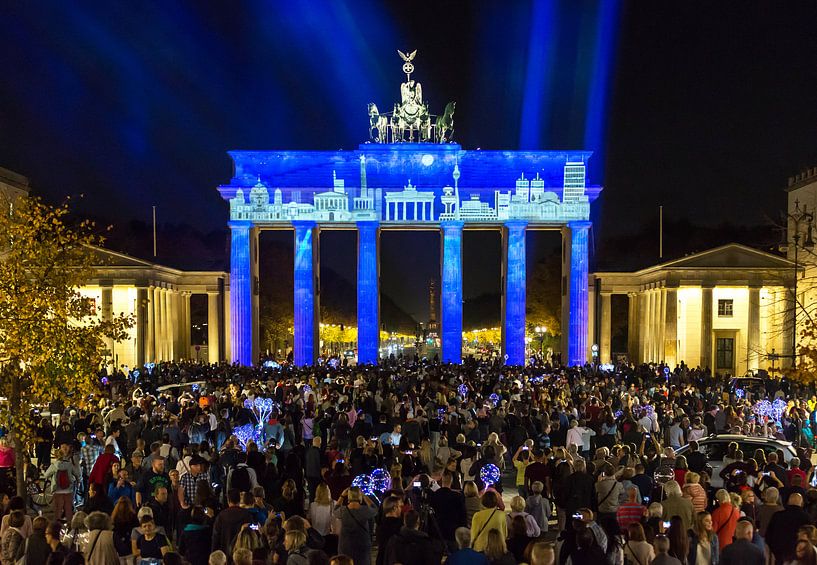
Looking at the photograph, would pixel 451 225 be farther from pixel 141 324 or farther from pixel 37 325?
pixel 37 325

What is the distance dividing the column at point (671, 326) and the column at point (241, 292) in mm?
27132

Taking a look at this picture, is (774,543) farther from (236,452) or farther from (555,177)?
(555,177)

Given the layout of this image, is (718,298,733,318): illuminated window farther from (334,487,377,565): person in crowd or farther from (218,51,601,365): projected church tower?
(334,487,377,565): person in crowd

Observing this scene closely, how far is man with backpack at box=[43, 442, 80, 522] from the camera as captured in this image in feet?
45.2

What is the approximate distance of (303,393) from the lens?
2733cm

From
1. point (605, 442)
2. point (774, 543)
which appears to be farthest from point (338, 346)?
point (774, 543)

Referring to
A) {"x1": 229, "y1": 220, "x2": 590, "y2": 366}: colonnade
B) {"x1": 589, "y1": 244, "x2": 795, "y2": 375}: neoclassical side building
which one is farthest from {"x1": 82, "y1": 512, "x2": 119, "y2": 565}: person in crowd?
{"x1": 589, "y1": 244, "x2": 795, "y2": 375}: neoclassical side building

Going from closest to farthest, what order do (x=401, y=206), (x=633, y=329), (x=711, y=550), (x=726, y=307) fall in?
(x=711, y=550) < (x=401, y=206) < (x=726, y=307) < (x=633, y=329)

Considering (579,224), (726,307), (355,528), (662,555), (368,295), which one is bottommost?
(355,528)

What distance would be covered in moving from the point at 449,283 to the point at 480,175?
24.1 feet

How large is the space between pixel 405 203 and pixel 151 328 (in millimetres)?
18937

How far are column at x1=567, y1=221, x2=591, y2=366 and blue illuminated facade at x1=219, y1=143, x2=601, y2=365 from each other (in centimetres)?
6

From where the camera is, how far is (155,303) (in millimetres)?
56125

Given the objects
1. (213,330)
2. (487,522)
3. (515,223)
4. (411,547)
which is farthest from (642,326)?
(411,547)
